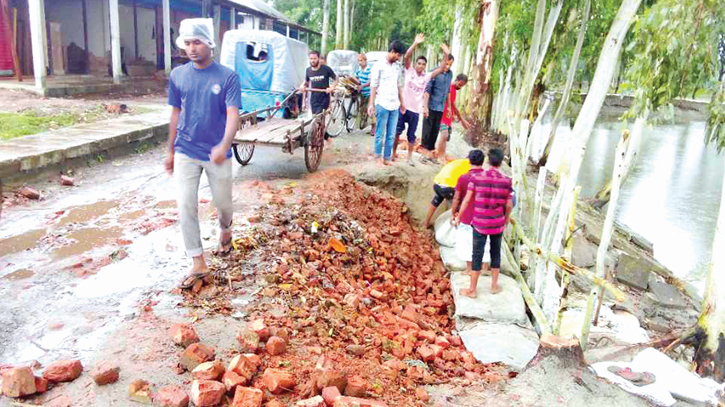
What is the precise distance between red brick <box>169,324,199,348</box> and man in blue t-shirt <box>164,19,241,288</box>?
2.42 feet

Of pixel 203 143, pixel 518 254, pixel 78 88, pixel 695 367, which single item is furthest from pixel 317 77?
pixel 78 88

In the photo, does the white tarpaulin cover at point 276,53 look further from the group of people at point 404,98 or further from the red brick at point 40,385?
the red brick at point 40,385

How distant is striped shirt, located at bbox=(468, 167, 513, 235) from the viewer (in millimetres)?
5512

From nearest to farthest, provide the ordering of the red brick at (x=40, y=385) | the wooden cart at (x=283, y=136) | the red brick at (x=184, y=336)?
the red brick at (x=40, y=385) < the red brick at (x=184, y=336) < the wooden cart at (x=283, y=136)

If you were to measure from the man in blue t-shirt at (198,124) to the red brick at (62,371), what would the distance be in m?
1.13

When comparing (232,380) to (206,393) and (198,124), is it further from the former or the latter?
(198,124)

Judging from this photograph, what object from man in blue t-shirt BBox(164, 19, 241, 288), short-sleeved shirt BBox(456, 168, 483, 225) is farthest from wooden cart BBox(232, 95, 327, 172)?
man in blue t-shirt BBox(164, 19, 241, 288)

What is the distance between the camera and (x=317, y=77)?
9352mm

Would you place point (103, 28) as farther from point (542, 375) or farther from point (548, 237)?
point (542, 375)

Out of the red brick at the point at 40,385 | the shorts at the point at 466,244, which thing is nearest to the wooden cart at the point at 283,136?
the shorts at the point at 466,244

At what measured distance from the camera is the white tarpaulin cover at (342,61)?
1773 cm

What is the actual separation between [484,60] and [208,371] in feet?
43.9

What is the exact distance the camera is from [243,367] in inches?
116

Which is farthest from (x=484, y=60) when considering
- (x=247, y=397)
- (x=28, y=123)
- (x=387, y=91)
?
(x=247, y=397)
